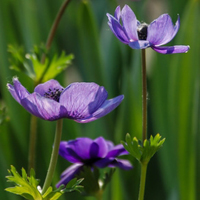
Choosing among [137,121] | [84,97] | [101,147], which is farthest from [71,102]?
[137,121]

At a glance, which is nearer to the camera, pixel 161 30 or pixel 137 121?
pixel 161 30

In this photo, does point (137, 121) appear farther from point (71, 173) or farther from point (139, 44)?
point (139, 44)

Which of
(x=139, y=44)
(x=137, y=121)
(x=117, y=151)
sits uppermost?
(x=139, y=44)

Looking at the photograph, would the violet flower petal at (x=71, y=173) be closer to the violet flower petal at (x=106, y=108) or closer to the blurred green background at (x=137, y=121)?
the violet flower petal at (x=106, y=108)

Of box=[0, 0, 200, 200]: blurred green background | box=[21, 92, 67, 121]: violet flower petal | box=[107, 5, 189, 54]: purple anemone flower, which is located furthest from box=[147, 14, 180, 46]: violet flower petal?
box=[0, 0, 200, 200]: blurred green background

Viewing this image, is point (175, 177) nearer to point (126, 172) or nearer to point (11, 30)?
point (126, 172)

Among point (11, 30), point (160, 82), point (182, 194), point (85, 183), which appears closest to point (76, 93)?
point (85, 183)
